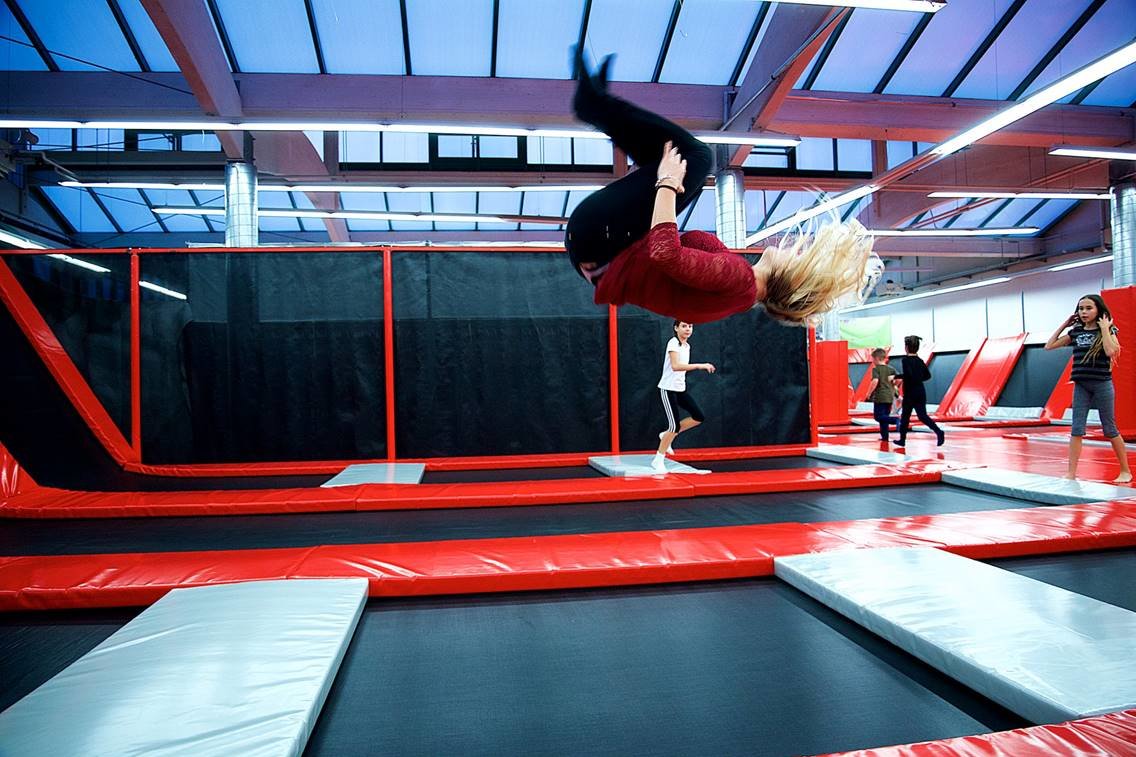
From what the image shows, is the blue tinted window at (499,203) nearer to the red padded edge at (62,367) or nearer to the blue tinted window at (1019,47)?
the blue tinted window at (1019,47)

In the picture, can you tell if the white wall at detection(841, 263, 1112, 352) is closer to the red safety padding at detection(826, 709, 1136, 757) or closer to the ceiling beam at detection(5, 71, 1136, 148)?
the ceiling beam at detection(5, 71, 1136, 148)

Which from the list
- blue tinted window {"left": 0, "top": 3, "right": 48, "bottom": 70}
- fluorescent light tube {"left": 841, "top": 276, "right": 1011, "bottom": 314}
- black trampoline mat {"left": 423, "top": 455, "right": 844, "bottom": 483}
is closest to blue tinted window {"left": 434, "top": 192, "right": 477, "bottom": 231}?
blue tinted window {"left": 0, "top": 3, "right": 48, "bottom": 70}

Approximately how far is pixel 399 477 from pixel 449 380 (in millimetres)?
1116

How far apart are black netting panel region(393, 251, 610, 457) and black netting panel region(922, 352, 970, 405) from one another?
8.33 meters

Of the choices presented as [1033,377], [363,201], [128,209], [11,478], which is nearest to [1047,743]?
[11,478]

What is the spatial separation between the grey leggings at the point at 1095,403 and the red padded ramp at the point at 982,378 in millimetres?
6246

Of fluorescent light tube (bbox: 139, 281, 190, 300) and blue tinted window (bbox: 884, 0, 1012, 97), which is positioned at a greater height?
blue tinted window (bbox: 884, 0, 1012, 97)

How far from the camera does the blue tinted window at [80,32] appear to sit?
6.57m

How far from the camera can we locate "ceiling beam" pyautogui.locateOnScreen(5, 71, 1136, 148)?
7.15 metres

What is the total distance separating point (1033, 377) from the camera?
8.87 metres

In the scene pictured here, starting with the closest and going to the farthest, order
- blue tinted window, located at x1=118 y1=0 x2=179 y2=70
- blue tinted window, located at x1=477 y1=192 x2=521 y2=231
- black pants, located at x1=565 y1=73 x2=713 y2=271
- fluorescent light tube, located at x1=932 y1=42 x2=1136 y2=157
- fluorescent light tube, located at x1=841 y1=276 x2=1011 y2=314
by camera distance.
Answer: black pants, located at x1=565 y1=73 x2=713 y2=271 → fluorescent light tube, located at x1=932 y1=42 x2=1136 y2=157 → blue tinted window, located at x1=118 y1=0 x2=179 y2=70 → blue tinted window, located at x1=477 y1=192 x2=521 y2=231 → fluorescent light tube, located at x1=841 y1=276 x2=1011 y2=314

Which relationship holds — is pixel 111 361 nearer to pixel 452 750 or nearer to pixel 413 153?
pixel 452 750

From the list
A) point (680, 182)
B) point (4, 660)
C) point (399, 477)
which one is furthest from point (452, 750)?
point (399, 477)

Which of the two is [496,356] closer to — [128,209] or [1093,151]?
[1093,151]
